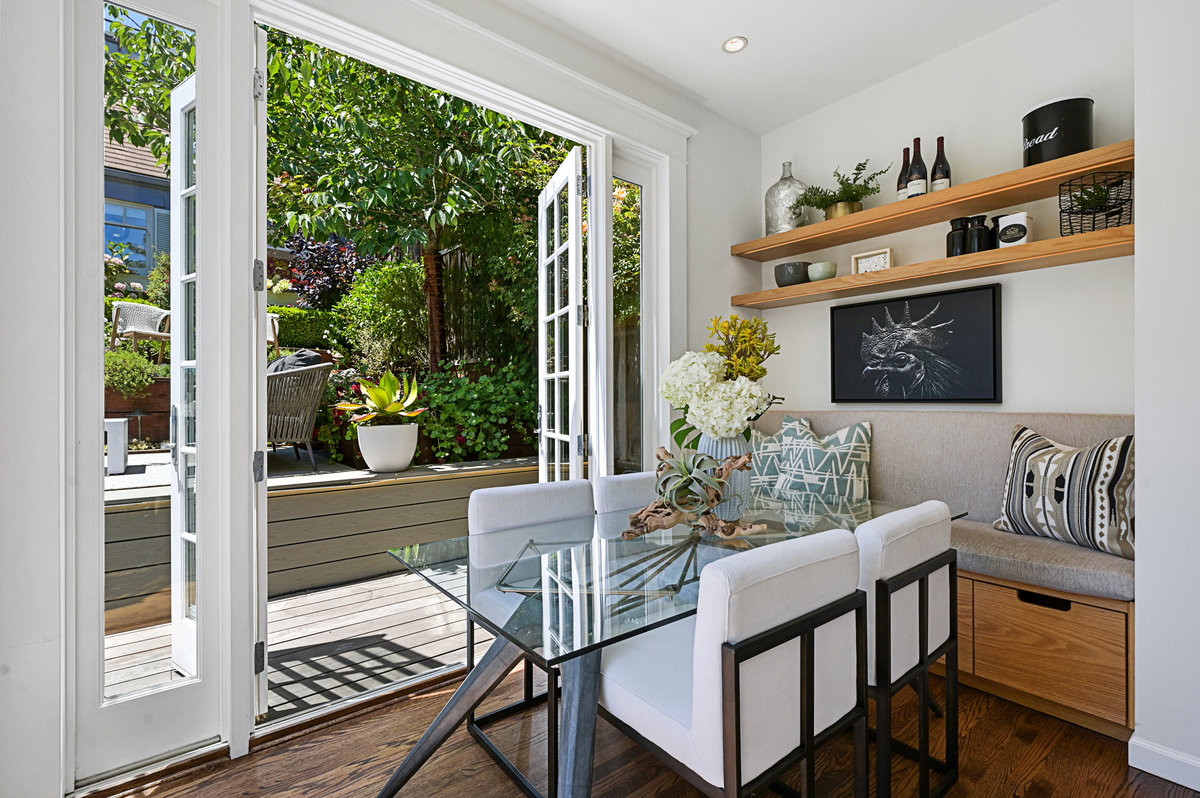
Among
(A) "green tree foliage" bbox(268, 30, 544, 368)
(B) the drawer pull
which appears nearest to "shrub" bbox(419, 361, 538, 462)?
(A) "green tree foliage" bbox(268, 30, 544, 368)

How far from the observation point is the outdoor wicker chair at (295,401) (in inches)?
156

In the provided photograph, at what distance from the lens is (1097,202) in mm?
2266

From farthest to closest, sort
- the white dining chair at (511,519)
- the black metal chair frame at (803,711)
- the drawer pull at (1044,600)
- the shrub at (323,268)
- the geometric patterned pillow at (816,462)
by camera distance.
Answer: the shrub at (323,268) → the geometric patterned pillow at (816,462) → the drawer pull at (1044,600) → the white dining chair at (511,519) → the black metal chair frame at (803,711)

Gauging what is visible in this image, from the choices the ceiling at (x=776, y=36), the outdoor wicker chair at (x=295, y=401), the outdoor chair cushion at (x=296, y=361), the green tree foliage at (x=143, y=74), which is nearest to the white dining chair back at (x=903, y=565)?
the ceiling at (x=776, y=36)

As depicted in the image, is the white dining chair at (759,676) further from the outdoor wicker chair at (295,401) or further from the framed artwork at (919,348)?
the outdoor wicker chair at (295,401)

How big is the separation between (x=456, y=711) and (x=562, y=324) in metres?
1.94

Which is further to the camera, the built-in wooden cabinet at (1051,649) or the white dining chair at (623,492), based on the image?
the white dining chair at (623,492)

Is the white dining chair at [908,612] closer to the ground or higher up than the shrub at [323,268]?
closer to the ground

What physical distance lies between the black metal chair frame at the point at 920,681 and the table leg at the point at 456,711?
0.92 meters

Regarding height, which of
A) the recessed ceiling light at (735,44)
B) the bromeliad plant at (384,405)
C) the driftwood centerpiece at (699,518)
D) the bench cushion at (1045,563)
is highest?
the recessed ceiling light at (735,44)

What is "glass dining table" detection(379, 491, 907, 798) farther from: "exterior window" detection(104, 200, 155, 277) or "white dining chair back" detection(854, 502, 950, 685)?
"exterior window" detection(104, 200, 155, 277)
